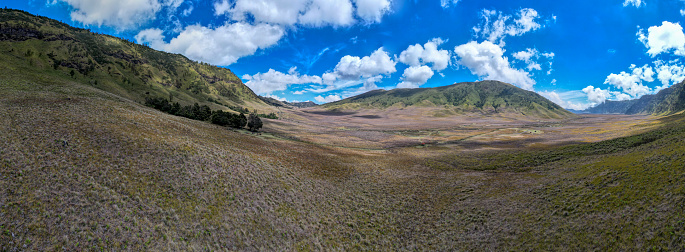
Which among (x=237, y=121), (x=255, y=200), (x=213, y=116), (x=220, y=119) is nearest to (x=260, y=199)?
(x=255, y=200)

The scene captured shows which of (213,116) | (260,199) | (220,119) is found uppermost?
(213,116)

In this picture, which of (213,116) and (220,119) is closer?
(220,119)

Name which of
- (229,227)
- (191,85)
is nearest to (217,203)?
(229,227)

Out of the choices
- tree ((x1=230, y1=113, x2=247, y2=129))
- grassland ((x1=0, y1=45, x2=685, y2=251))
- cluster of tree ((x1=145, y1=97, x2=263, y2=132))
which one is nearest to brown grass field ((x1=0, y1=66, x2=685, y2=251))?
grassland ((x1=0, y1=45, x2=685, y2=251))

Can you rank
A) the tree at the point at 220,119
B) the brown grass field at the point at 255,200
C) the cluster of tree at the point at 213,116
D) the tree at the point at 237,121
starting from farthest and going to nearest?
the tree at the point at 237,121, the cluster of tree at the point at 213,116, the tree at the point at 220,119, the brown grass field at the point at 255,200

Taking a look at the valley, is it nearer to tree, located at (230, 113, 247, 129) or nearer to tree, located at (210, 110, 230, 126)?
tree, located at (210, 110, 230, 126)

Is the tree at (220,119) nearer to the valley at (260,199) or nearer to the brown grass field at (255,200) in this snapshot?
the valley at (260,199)

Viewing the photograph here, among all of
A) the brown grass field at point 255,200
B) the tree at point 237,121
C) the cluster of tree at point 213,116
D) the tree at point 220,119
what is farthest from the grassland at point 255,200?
the tree at point 237,121

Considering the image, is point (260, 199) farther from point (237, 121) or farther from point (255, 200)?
point (237, 121)
